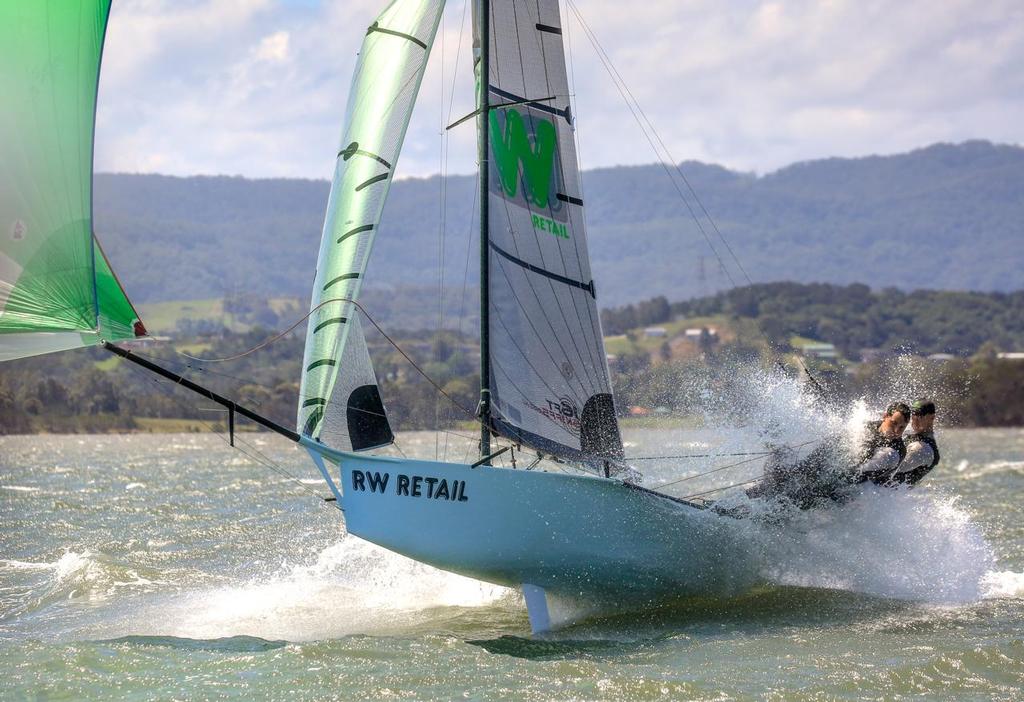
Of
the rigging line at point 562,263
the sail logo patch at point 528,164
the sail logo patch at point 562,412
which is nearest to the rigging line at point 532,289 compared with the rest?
the rigging line at point 562,263

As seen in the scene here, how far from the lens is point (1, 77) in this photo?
8688 millimetres

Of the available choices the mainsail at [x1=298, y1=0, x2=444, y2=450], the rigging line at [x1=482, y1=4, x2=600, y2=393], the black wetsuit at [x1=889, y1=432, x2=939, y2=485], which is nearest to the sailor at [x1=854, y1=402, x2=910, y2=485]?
the black wetsuit at [x1=889, y1=432, x2=939, y2=485]

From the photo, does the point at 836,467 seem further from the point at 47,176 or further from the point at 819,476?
the point at 47,176

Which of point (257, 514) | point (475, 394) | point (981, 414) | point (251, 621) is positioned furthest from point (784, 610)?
point (981, 414)

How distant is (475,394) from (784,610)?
36.7 meters

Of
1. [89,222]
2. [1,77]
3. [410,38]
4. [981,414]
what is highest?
[410,38]

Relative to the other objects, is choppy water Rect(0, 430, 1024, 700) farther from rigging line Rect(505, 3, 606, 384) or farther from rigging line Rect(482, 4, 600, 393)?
rigging line Rect(482, 4, 600, 393)

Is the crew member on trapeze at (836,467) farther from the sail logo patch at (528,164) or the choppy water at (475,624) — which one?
the sail logo patch at (528,164)

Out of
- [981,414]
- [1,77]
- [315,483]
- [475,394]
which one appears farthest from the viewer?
[981,414]

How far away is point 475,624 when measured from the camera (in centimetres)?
1065

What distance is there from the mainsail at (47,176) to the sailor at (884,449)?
6614mm

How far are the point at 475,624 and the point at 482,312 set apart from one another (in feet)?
8.72

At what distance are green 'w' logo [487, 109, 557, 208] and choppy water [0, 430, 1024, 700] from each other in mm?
3037

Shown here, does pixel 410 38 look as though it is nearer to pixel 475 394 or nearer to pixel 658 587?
pixel 658 587
